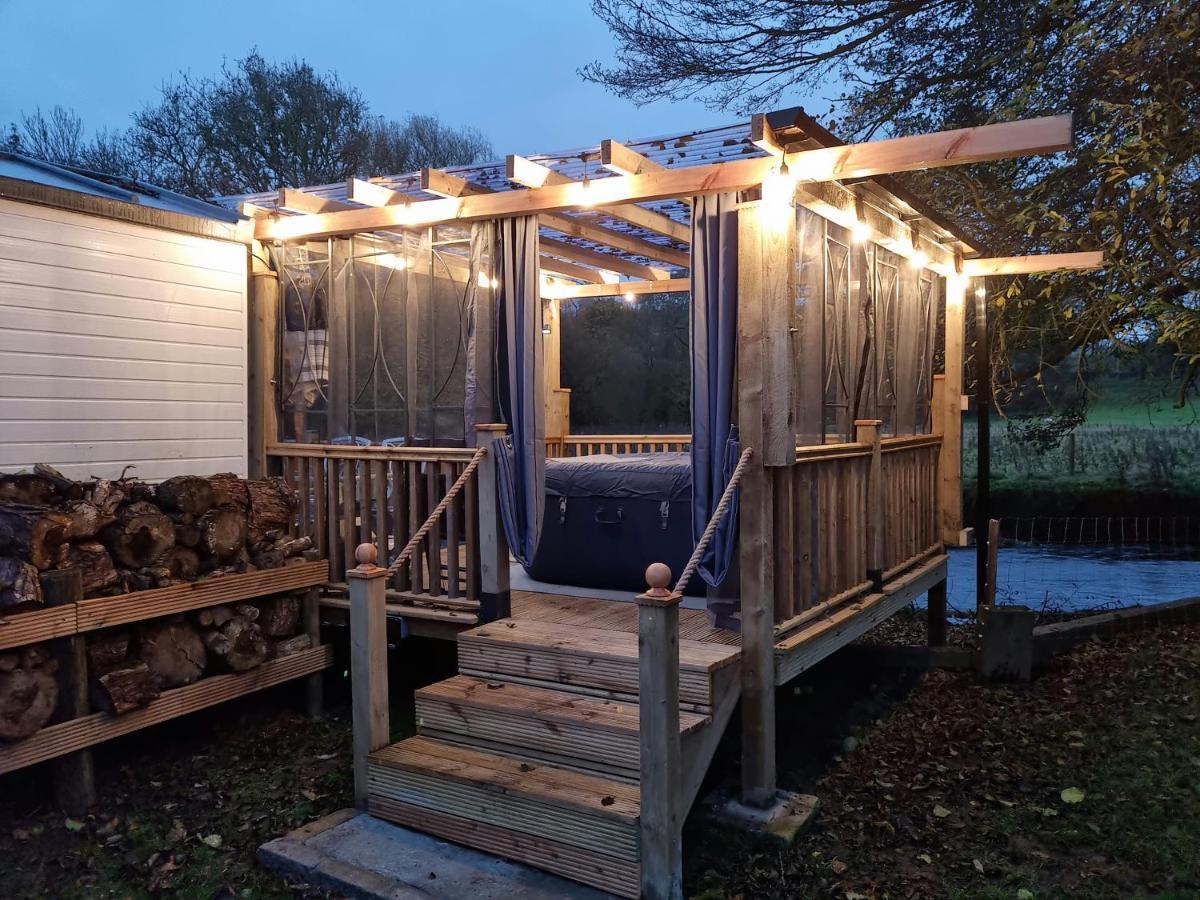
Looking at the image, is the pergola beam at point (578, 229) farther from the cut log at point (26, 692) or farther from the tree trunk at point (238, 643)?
the cut log at point (26, 692)

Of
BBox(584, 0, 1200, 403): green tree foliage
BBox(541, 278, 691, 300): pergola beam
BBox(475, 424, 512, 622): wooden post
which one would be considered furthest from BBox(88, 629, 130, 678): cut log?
BBox(584, 0, 1200, 403): green tree foliage

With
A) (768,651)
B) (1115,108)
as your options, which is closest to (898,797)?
(768,651)

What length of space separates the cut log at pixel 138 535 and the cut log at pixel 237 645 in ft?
1.66

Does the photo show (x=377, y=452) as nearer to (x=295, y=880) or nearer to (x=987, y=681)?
(x=295, y=880)

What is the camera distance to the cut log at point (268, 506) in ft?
16.7

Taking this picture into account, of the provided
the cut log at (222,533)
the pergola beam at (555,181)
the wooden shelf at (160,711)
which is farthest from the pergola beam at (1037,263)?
the cut log at (222,533)

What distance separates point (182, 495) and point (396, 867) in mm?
2102

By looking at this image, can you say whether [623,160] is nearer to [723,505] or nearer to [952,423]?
[723,505]

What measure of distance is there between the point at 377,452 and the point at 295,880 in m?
2.34

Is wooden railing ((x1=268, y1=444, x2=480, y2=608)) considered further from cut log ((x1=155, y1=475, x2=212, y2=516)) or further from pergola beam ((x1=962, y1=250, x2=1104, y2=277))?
pergola beam ((x1=962, y1=250, x2=1104, y2=277))

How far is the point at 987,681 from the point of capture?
641 centimetres

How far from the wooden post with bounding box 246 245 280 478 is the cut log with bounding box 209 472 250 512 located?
84 centimetres

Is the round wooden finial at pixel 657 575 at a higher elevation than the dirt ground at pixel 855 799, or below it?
higher

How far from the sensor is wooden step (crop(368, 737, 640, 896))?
3412 mm
